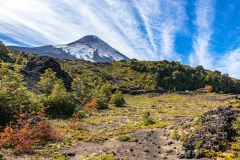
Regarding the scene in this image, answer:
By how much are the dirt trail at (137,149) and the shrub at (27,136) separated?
3.21 meters

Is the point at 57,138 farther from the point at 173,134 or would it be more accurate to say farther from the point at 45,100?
the point at 45,100

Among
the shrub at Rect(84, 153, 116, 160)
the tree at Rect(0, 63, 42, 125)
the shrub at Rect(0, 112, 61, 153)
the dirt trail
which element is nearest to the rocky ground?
the dirt trail

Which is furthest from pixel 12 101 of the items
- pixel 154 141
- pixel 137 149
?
pixel 154 141

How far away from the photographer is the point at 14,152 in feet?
95.5

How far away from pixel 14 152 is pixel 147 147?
12.9 m

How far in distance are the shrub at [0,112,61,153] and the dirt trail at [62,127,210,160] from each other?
3213mm

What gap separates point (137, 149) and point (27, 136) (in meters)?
10.7

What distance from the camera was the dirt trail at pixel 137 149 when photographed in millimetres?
30688

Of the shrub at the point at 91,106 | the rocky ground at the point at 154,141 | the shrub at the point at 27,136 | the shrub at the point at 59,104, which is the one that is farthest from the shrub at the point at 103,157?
the shrub at the point at 91,106

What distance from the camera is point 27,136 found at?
32344mm

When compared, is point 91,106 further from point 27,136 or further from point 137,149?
point 27,136

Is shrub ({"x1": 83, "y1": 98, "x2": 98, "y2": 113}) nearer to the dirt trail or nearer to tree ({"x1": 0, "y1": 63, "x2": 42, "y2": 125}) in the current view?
tree ({"x1": 0, "y1": 63, "x2": 42, "y2": 125})

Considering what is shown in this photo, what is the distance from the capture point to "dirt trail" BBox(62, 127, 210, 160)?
3069 cm

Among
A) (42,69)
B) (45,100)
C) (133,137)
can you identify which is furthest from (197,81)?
(133,137)
